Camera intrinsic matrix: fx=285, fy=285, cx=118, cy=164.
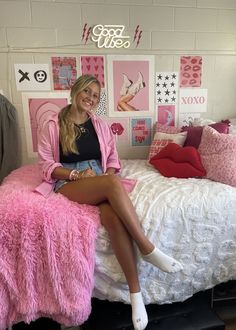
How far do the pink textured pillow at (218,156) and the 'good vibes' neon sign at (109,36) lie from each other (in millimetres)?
1011

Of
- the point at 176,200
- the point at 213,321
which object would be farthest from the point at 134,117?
the point at 213,321

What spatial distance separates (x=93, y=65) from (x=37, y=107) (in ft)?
1.88

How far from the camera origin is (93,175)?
1631 mm

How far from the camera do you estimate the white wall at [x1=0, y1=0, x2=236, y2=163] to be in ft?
7.20

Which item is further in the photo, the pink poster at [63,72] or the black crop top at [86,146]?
the pink poster at [63,72]

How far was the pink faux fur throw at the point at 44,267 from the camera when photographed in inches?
50.6

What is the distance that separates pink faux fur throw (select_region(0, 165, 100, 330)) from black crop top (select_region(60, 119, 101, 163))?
0.51 metres

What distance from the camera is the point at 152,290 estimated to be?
1.47m

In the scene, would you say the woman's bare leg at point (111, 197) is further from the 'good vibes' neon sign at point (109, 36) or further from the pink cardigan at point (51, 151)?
the 'good vibes' neon sign at point (109, 36)

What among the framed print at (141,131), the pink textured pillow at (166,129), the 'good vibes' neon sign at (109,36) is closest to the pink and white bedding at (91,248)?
the pink textured pillow at (166,129)

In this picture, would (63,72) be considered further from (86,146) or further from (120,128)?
(86,146)

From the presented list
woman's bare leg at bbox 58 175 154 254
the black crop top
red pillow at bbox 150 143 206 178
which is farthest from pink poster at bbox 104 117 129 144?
woman's bare leg at bbox 58 175 154 254

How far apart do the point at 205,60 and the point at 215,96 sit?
33 centimetres

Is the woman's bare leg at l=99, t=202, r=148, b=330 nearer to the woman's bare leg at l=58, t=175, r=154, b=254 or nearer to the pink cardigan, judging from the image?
the woman's bare leg at l=58, t=175, r=154, b=254
